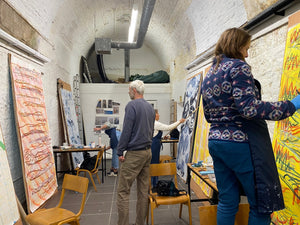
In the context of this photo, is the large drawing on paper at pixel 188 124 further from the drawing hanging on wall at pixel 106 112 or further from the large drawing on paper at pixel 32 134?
the drawing hanging on wall at pixel 106 112

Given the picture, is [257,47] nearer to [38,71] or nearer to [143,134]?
[143,134]

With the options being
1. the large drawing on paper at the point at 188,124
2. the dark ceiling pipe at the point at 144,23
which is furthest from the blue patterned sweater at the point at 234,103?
the dark ceiling pipe at the point at 144,23

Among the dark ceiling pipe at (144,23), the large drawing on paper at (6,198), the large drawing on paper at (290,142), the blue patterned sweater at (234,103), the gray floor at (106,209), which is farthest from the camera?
the dark ceiling pipe at (144,23)

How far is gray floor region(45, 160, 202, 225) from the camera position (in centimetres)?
285

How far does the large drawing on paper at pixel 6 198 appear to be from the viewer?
1.99 meters

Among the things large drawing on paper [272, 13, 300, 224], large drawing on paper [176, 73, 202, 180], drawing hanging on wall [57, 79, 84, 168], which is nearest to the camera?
large drawing on paper [272, 13, 300, 224]

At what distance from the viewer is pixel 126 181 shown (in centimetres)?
230

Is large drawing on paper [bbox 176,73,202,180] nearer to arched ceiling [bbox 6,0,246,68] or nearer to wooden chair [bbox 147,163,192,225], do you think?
arched ceiling [bbox 6,0,246,68]

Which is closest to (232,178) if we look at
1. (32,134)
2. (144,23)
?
(32,134)

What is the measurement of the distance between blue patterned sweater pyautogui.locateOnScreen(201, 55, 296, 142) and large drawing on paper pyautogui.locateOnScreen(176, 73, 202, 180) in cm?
257

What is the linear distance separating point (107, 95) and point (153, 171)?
15.9ft

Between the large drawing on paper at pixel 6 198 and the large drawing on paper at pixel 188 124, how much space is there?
2756mm

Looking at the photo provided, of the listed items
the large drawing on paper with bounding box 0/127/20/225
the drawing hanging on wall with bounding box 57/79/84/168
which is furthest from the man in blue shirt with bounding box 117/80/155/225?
the drawing hanging on wall with bounding box 57/79/84/168

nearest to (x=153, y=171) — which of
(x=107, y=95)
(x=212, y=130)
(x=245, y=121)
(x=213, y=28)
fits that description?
(x=212, y=130)
